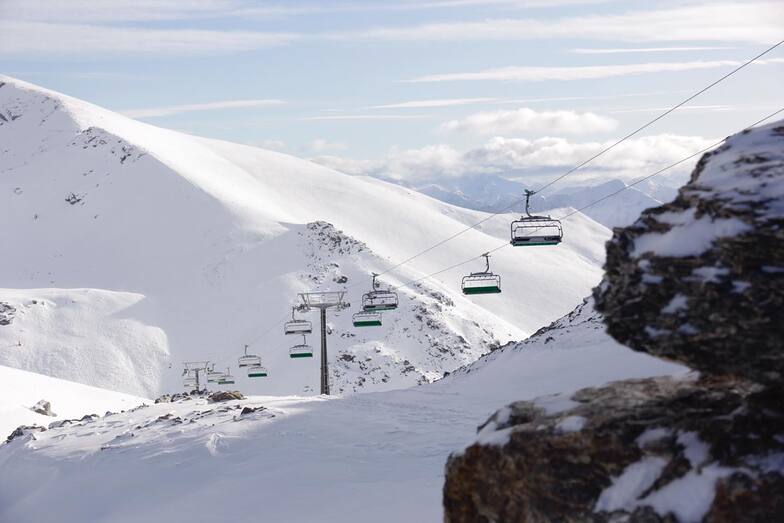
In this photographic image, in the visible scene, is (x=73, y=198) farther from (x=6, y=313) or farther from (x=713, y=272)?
(x=713, y=272)

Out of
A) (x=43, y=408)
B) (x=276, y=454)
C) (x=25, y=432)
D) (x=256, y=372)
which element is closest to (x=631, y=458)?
(x=276, y=454)

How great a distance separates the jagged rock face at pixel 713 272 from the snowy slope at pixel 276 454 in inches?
257

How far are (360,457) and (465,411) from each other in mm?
5242

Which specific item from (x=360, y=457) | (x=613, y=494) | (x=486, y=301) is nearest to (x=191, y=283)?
(x=486, y=301)

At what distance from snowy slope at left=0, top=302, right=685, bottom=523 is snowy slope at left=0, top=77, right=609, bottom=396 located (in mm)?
42643

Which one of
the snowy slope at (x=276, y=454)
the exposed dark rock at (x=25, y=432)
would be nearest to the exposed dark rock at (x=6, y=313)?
the exposed dark rock at (x=25, y=432)

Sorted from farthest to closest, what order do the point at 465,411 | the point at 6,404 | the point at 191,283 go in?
the point at 191,283 → the point at 6,404 → the point at 465,411

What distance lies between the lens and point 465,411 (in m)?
23.1

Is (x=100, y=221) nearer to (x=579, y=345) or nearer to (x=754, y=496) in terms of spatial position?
(x=579, y=345)

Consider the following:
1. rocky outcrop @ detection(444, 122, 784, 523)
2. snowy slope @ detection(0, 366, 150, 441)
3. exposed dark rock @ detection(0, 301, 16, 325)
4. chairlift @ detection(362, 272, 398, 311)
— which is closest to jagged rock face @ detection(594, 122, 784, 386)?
rocky outcrop @ detection(444, 122, 784, 523)

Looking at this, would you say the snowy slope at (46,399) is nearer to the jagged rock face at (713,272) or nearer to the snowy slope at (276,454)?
the snowy slope at (276,454)

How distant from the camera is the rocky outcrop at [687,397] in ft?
22.5

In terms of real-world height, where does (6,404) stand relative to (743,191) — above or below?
below

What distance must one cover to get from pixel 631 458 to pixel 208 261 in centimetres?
10139
